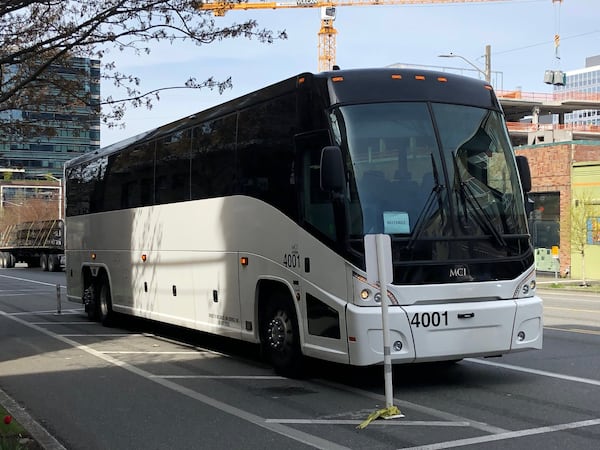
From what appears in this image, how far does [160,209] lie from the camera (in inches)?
502

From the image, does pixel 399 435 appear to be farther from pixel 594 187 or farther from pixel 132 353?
pixel 594 187

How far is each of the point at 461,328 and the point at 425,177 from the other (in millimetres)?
1703

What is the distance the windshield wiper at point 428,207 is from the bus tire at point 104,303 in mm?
9507

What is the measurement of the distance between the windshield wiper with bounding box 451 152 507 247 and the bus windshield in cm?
1

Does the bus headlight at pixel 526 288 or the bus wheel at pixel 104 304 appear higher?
the bus headlight at pixel 526 288

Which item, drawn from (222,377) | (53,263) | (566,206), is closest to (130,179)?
(222,377)

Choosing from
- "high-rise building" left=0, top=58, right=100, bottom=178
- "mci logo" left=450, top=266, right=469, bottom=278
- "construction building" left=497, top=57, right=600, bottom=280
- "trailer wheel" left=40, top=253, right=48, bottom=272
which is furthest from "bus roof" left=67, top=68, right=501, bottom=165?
"trailer wheel" left=40, top=253, right=48, bottom=272

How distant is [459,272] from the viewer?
316 inches

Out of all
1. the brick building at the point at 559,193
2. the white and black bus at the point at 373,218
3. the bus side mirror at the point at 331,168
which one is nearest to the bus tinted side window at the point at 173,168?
the white and black bus at the point at 373,218

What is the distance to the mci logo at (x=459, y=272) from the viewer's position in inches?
314

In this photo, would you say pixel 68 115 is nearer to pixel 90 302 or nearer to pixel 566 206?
pixel 90 302

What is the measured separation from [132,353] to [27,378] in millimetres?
2230

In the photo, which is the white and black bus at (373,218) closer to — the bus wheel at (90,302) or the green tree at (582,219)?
the bus wheel at (90,302)

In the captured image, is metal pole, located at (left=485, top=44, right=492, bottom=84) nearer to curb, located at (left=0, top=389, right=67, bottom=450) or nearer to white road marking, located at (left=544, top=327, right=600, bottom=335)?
white road marking, located at (left=544, top=327, right=600, bottom=335)
